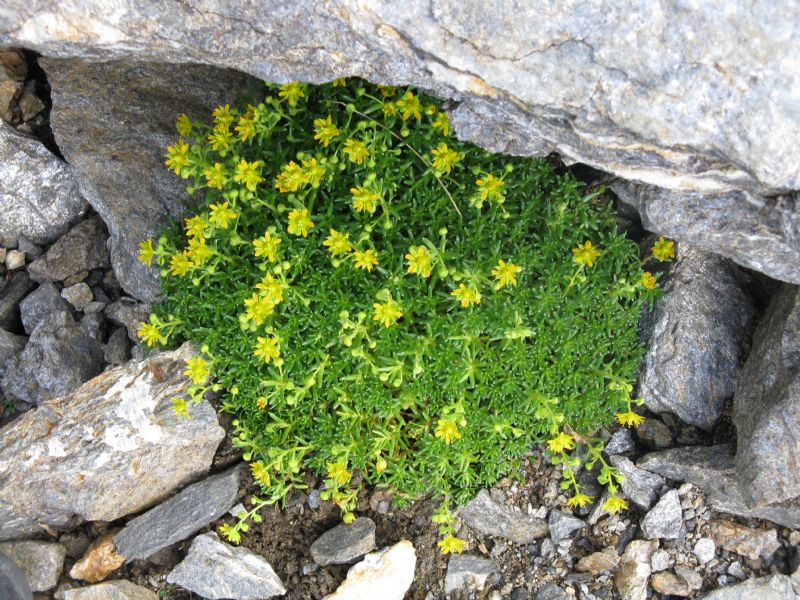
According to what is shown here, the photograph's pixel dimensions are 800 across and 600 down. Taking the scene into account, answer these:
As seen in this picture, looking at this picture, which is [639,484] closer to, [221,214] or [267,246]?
[267,246]

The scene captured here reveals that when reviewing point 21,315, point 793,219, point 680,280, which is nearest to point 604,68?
point 793,219

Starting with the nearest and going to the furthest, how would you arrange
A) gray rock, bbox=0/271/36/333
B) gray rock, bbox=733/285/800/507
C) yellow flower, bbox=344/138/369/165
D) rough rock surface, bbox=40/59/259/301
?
gray rock, bbox=733/285/800/507 → yellow flower, bbox=344/138/369/165 → rough rock surface, bbox=40/59/259/301 → gray rock, bbox=0/271/36/333

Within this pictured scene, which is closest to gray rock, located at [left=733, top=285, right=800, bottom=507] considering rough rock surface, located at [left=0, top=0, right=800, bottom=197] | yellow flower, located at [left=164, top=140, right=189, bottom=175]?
rough rock surface, located at [left=0, top=0, right=800, bottom=197]

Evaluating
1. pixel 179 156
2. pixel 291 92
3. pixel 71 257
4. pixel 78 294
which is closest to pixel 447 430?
pixel 291 92

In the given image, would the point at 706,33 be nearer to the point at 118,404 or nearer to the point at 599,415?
the point at 599,415

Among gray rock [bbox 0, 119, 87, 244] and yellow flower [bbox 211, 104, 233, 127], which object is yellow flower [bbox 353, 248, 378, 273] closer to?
yellow flower [bbox 211, 104, 233, 127]
